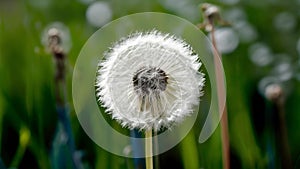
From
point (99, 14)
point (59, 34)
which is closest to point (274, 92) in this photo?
point (99, 14)

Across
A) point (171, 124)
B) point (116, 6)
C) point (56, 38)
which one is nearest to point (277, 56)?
point (171, 124)

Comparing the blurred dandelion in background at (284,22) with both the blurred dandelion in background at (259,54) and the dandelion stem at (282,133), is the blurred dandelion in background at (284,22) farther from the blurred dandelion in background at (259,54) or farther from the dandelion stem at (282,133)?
the dandelion stem at (282,133)

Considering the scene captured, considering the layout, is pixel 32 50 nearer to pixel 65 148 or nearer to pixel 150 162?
pixel 65 148

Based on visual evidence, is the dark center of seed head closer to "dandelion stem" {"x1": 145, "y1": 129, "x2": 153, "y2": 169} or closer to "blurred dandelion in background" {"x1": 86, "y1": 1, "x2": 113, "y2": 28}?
"dandelion stem" {"x1": 145, "y1": 129, "x2": 153, "y2": 169}

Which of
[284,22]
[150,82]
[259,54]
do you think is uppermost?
[284,22]

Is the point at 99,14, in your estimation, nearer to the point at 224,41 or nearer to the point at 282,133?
the point at 224,41

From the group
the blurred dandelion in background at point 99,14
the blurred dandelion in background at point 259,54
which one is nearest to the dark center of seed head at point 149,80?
the blurred dandelion in background at point 99,14

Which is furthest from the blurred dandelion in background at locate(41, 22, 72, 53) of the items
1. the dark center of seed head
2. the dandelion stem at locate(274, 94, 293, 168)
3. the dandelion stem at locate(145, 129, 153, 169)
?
the dandelion stem at locate(274, 94, 293, 168)

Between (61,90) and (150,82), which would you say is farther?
(61,90)
